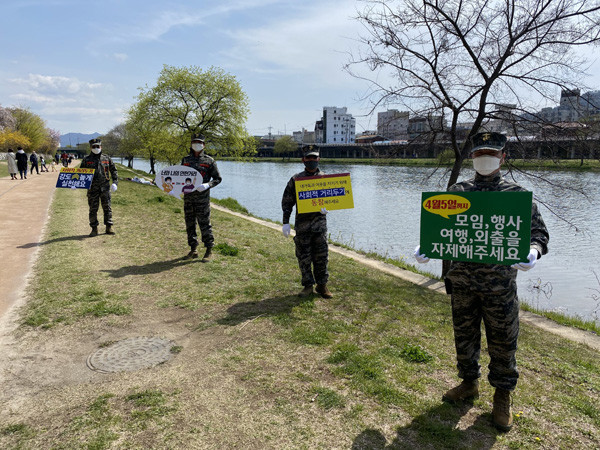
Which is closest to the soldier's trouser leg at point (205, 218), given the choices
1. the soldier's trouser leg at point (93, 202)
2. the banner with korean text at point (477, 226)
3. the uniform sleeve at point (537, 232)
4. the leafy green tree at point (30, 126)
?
the soldier's trouser leg at point (93, 202)

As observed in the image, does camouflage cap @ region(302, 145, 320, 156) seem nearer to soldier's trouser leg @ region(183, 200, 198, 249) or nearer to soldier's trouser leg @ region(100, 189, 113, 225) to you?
soldier's trouser leg @ region(183, 200, 198, 249)

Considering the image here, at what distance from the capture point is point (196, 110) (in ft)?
117

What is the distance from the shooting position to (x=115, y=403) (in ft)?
11.4

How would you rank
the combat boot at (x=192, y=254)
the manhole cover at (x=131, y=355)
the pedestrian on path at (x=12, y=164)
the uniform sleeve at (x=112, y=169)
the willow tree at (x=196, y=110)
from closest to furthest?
the manhole cover at (x=131, y=355), the combat boot at (x=192, y=254), the uniform sleeve at (x=112, y=169), the pedestrian on path at (x=12, y=164), the willow tree at (x=196, y=110)

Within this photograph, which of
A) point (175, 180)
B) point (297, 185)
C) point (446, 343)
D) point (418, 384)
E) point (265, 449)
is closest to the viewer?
point (265, 449)

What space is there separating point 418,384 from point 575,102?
735 cm

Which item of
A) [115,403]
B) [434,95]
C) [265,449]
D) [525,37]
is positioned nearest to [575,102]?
[525,37]

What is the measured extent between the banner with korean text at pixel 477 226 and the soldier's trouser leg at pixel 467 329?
0.37 meters

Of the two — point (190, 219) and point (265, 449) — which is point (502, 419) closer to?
point (265, 449)

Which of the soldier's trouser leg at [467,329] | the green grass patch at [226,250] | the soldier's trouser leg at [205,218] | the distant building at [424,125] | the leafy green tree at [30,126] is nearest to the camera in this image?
the soldier's trouser leg at [467,329]

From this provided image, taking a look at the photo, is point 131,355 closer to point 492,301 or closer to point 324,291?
point 324,291

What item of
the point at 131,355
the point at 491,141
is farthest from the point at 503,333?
the point at 131,355

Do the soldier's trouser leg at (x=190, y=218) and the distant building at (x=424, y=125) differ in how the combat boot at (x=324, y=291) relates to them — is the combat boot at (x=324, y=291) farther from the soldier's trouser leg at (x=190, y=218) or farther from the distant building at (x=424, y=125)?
the distant building at (x=424, y=125)

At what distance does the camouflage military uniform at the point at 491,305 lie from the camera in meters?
3.32
